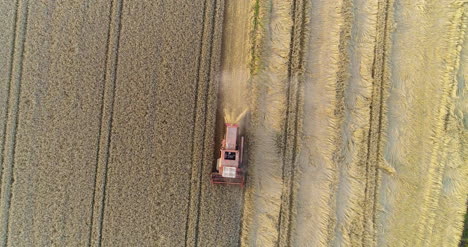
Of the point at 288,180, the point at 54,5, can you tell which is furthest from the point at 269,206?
the point at 54,5

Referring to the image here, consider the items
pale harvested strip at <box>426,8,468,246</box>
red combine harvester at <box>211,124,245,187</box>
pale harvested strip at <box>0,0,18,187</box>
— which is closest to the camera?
red combine harvester at <box>211,124,245,187</box>

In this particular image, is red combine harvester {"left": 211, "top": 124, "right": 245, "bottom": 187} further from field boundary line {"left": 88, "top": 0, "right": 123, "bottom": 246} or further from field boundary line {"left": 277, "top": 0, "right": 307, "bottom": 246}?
field boundary line {"left": 88, "top": 0, "right": 123, "bottom": 246}

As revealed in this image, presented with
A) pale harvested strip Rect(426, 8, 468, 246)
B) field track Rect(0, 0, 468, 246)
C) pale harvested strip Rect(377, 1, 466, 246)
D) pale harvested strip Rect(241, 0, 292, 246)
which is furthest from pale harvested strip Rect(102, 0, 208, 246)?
pale harvested strip Rect(426, 8, 468, 246)

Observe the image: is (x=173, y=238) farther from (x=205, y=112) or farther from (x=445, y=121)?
(x=445, y=121)

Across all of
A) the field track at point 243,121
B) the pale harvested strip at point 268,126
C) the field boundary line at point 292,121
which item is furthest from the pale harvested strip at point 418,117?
the pale harvested strip at point 268,126

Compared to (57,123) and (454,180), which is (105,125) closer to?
(57,123)

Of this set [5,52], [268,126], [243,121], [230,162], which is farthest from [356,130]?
[5,52]

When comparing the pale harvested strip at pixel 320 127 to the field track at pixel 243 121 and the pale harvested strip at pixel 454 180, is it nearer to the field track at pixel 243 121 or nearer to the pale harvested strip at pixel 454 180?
the field track at pixel 243 121
